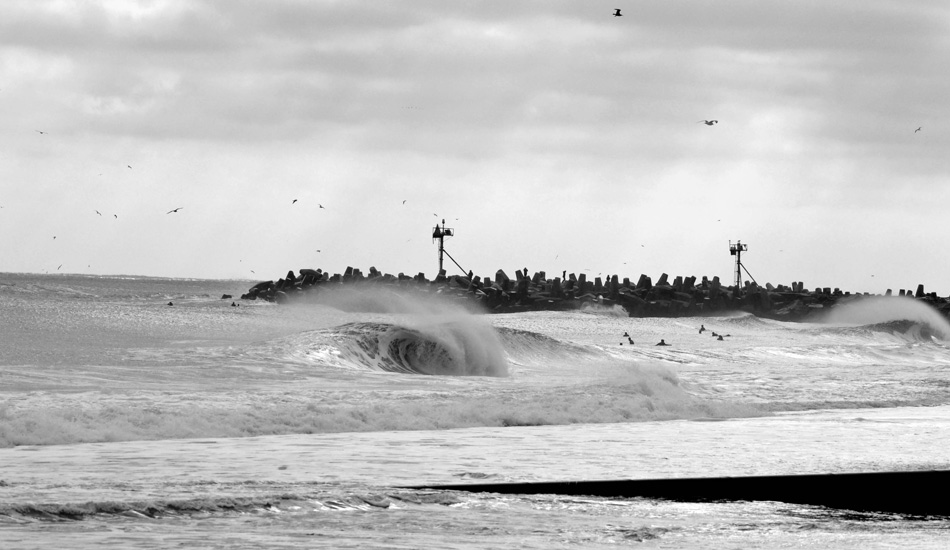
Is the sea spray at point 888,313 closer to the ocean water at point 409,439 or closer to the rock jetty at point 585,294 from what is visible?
the rock jetty at point 585,294

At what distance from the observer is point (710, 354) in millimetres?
30266

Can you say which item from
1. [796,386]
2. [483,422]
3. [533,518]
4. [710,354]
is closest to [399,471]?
[533,518]

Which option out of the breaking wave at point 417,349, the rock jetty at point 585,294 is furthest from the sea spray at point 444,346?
the rock jetty at point 585,294

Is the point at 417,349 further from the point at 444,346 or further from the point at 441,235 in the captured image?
the point at 441,235

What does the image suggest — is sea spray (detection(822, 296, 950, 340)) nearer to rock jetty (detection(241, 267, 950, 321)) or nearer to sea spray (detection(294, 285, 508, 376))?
rock jetty (detection(241, 267, 950, 321))

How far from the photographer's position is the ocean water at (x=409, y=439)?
6.89 metres

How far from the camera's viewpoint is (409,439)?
1147cm

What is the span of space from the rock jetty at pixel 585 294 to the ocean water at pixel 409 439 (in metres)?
32.3

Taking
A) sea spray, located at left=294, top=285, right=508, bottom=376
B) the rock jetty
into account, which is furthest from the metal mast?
sea spray, located at left=294, top=285, right=508, bottom=376

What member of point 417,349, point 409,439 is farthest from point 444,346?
point 409,439

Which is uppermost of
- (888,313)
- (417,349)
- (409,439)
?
(888,313)

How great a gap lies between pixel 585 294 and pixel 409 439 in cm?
5027

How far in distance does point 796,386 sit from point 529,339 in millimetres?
9267

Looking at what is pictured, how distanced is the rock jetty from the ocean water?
32.3 m
